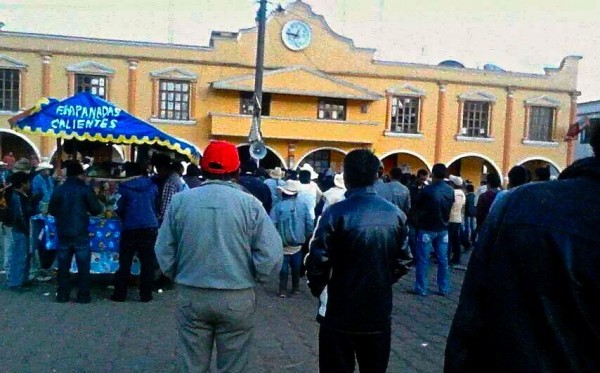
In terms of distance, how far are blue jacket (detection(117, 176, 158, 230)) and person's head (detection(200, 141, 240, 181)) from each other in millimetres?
4341

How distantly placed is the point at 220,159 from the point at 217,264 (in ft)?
2.32

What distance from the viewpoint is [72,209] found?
798 cm

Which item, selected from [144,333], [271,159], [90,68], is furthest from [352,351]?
[271,159]

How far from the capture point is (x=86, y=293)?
8.18 m

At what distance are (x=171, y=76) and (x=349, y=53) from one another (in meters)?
9.08

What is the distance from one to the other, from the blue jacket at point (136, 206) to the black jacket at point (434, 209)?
153 inches

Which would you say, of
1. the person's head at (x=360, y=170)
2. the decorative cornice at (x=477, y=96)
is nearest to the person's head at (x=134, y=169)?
the person's head at (x=360, y=170)

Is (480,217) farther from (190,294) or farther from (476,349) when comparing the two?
(476,349)

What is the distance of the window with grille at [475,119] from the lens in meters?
32.5

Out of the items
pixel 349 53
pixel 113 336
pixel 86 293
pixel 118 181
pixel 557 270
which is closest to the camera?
pixel 557 270

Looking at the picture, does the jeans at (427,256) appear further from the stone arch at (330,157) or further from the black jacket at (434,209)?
the stone arch at (330,157)

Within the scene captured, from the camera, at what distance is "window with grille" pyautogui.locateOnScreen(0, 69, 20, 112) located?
92.1ft

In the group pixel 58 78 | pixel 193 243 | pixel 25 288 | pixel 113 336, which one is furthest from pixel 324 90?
pixel 193 243

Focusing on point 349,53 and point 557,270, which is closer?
point 557,270
